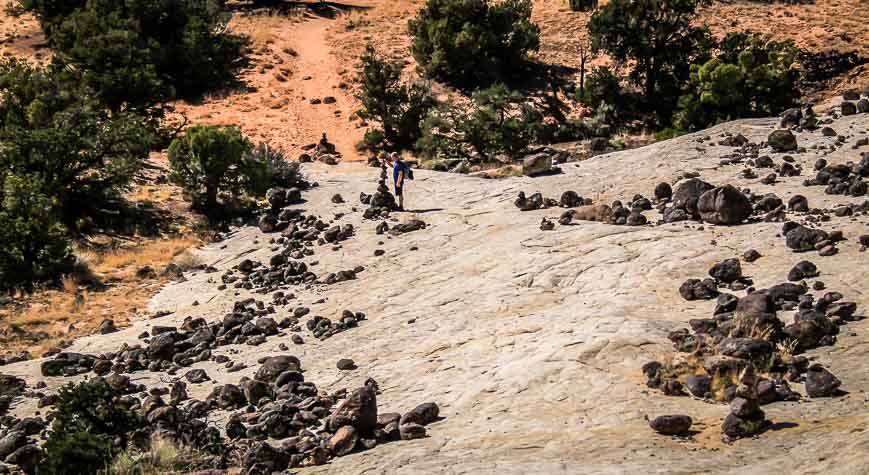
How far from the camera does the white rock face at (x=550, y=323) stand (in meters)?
9.16

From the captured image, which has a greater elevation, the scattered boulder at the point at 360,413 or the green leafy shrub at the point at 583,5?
the green leafy shrub at the point at 583,5

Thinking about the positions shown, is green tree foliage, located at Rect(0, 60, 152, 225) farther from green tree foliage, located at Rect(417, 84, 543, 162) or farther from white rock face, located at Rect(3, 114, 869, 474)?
green tree foliage, located at Rect(417, 84, 543, 162)

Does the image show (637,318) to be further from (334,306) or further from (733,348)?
(334,306)

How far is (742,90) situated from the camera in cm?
3259

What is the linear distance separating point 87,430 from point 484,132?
75.9 feet

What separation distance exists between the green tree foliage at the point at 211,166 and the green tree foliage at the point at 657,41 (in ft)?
62.9


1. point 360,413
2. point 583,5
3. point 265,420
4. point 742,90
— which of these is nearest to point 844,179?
point 360,413

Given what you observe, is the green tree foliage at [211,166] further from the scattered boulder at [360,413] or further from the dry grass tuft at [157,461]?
the scattered boulder at [360,413]

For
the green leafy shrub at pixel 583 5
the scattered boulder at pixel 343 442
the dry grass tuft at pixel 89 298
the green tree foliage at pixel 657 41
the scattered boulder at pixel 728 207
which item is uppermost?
the green leafy shrub at pixel 583 5

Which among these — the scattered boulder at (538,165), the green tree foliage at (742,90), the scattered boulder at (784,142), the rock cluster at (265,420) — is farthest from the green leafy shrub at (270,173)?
the green tree foliage at (742,90)

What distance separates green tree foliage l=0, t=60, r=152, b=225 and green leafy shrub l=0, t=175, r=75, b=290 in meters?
1.62

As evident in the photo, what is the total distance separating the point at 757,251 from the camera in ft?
49.3

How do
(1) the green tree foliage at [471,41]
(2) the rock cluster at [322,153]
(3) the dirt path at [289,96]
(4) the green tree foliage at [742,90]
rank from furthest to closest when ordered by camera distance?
(1) the green tree foliage at [471,41]
(3) the dirt path at [289,96]
(2) the rock cluster at [322,153]
(4) the green tree foliage at [742,90]

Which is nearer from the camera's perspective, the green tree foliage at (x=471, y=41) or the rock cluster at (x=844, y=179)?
the rock cluster at (x=844, y=179)
